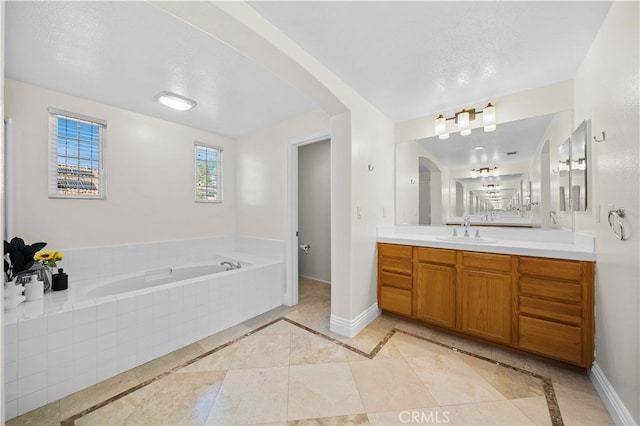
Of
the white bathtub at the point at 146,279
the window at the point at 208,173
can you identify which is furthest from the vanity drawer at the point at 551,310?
the window at the point at 208,173

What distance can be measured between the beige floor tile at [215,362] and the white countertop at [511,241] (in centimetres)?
173

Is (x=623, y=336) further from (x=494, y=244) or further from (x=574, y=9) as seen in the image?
(x=574, y=9)

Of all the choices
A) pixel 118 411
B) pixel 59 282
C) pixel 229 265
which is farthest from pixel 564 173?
pixel 59 282

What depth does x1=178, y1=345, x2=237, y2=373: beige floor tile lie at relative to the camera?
6.07 feet

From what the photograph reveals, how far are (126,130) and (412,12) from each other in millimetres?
3003

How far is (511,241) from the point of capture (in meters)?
2.38

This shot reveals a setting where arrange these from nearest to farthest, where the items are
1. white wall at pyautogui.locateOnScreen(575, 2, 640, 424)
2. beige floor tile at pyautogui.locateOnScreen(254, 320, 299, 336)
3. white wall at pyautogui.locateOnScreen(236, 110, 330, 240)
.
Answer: white wall at pyautogui.locateOnScreen(575, 2, 640, 424) < beige floor tile at pyautogui.locateOnScreen(254, 320, 299, 336) < white wall at pyautogui.locateOnScreen(236, 110, 330, 240)

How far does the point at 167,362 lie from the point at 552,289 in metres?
2.88

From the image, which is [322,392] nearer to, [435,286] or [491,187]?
[435,286]

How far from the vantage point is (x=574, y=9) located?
1.43 meters

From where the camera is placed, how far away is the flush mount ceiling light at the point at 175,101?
244 centimetres

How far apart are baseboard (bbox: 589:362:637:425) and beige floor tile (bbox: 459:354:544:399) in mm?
287

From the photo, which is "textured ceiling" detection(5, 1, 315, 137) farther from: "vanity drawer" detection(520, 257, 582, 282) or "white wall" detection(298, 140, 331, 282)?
"vanity drawer" detection(520, 257, 582, 282)

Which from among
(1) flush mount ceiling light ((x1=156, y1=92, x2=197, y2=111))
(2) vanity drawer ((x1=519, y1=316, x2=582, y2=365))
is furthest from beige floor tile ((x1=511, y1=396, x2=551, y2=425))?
(1) flush mount ceiling light ((x1=156, y1=92, x2=197, y2=111))
